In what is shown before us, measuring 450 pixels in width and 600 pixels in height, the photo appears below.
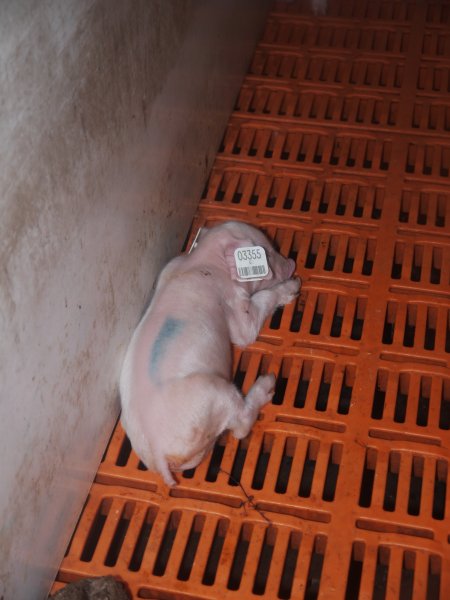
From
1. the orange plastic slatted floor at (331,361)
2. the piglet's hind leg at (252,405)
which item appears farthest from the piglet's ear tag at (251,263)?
the piglet's hind leg at (252,405)


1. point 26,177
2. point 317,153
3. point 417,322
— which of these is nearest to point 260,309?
point 417,322

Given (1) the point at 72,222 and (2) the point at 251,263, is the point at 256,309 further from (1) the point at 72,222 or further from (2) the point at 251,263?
(1) the point at 72,222

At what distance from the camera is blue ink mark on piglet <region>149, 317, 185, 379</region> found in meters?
1.89

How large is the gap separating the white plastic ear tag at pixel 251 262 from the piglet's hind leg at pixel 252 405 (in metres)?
0.28

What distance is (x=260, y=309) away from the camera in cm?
224

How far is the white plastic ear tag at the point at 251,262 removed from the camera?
2.17 m

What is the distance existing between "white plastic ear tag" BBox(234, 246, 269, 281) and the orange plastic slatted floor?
0.55ft

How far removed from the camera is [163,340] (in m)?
1.94

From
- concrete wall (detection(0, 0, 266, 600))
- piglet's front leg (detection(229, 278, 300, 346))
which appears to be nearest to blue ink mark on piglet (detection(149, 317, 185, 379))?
concrete wall (detection(0, 0, 266, 600))

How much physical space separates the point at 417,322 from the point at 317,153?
827 millimetres

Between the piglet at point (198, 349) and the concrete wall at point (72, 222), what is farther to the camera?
the piglet at point (198, 349)

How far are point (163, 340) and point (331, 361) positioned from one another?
481 mm

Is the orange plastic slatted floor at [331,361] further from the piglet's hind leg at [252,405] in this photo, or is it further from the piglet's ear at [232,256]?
the piglet's ear at [232,256]

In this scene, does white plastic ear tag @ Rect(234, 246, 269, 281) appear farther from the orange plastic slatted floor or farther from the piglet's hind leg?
the piglet's hind leg
